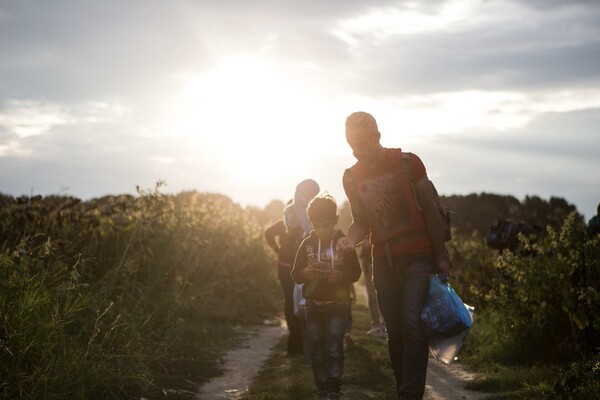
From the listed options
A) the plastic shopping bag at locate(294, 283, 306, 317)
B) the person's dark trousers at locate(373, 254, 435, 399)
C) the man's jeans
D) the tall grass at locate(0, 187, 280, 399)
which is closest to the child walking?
the man's jeans

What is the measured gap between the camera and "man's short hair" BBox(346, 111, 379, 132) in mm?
5871

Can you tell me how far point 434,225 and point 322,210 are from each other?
126cm

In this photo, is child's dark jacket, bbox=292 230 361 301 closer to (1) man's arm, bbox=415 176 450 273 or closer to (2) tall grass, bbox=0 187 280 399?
(1) man's arm, bbox=415 176 450 273

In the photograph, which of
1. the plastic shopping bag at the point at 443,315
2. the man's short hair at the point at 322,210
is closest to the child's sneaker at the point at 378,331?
the man's short hair at the point at 322,210

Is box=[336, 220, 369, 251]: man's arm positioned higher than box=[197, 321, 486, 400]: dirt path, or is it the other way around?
box=[336, 220, 369, 251]: man's arm

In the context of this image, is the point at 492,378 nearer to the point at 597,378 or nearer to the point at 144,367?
the point at 597,378

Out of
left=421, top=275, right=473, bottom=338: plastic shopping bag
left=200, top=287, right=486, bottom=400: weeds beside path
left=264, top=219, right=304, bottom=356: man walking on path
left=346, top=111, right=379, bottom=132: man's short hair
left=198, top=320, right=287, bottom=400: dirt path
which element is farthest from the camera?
left=264, top=219, right=304, bottom=356: man walking on path

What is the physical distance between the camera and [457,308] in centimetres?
554

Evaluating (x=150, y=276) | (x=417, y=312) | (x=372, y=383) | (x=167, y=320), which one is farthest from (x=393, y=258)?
(x=150, y=276)

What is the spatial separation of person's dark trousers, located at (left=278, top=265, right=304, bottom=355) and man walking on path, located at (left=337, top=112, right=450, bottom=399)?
13.1 feet

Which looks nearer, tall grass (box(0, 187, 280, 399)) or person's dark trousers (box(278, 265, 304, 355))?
tall grass (box(0, 187, 280, 399))

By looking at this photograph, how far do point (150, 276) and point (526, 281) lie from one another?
589cm

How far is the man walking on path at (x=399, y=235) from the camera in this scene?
559 cm

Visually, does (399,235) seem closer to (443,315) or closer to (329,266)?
(443,315)
